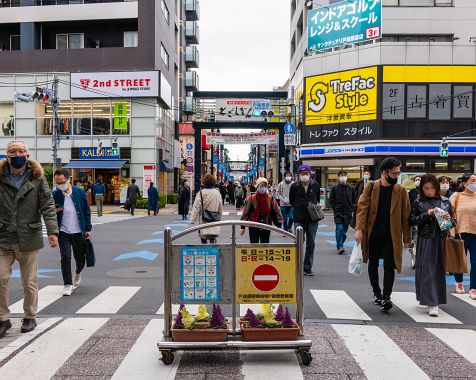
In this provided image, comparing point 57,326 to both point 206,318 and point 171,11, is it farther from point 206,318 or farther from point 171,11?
point 171,11

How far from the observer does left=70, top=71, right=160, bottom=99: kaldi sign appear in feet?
117

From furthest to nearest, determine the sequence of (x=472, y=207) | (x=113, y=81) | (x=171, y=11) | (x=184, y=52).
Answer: (x=184, y=52)
(x=171, y=11)
(x=113, y=81)
(x=472, y=207)

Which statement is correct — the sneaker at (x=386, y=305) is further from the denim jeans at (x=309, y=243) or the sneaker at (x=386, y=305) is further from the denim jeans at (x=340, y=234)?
the denim jeans at (x=340, y=234)

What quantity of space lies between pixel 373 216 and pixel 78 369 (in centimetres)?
407

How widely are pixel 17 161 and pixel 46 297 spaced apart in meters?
2.78

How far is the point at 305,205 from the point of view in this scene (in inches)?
380

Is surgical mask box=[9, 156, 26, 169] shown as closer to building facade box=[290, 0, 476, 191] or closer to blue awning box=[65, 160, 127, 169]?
building facade box=[290, 0, 476, 191]

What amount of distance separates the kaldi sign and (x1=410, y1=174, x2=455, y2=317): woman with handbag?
30.6 metres

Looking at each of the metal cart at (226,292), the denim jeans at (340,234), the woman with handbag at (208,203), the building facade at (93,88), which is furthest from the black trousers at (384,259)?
the building facade at (93,88)

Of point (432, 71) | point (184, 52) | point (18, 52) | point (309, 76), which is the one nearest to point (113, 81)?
point (18, 52)

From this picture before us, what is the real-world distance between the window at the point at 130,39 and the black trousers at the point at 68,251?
3189 cm

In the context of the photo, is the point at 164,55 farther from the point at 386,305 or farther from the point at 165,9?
the point at 386,305

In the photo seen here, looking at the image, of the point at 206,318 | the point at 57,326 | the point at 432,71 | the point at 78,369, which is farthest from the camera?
the point at 432,71

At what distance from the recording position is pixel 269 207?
31.2 ft
